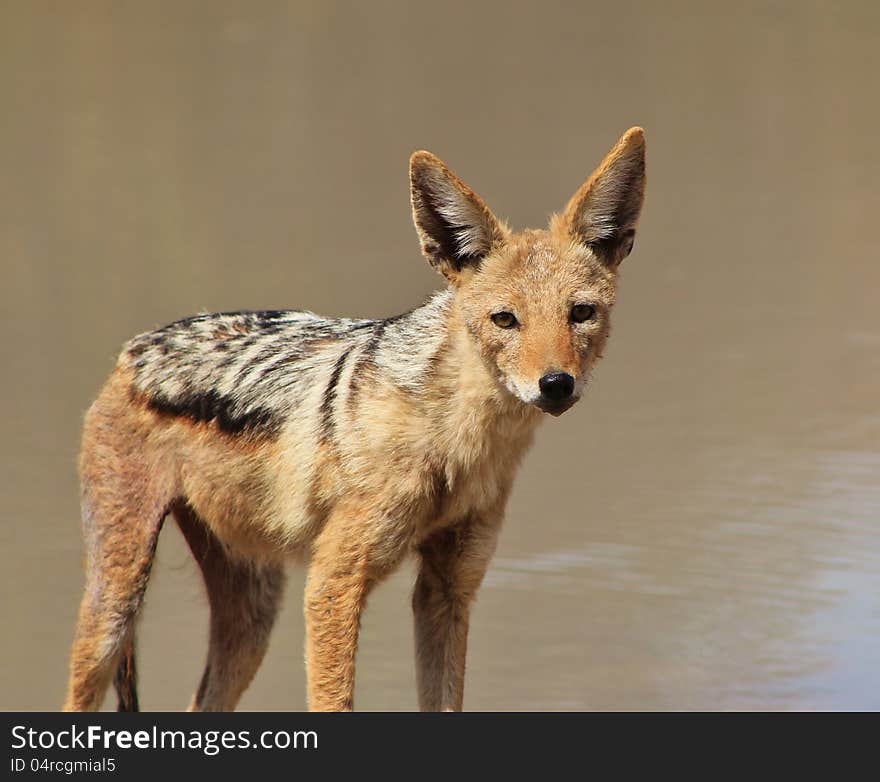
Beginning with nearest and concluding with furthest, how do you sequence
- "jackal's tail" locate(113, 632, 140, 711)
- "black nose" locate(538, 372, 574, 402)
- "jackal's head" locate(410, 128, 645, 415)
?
"black nose" locate(538, 372, 574, 402) < "jackal's head" locate(410, 128, 645, 415) < "jackal's tail" locate(113, 632, 140, 711)

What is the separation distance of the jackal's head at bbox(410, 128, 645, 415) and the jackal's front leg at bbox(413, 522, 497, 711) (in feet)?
2.66

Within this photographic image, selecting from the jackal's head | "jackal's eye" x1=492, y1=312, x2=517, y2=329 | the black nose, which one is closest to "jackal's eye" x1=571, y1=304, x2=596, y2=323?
the jackal's head

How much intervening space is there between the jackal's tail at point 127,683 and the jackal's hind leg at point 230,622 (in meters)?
0.24

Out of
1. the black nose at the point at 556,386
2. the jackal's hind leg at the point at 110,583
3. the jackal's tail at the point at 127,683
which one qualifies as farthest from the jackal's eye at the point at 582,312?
the jackal's tail at the point at 127,683

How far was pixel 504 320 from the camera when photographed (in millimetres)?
5922

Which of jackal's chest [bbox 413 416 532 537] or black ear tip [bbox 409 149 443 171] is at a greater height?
black ear tip [bbox 409 149 443 171]

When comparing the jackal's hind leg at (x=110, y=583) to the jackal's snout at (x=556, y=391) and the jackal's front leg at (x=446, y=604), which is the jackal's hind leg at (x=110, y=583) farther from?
the jackal's snout at (x=556, y=391)

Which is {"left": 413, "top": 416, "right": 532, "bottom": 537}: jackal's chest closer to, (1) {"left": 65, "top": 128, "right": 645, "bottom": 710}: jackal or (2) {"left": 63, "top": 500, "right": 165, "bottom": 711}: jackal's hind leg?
(1) {"left": 65, "top": 128, "right": 645, "bottom": 710}: jackal

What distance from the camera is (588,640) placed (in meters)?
8.70

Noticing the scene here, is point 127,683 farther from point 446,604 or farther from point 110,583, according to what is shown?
point 446,604

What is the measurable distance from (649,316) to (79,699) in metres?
7.27

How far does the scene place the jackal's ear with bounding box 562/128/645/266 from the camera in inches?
243

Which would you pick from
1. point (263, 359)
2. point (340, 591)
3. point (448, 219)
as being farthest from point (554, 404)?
point (263, 359)

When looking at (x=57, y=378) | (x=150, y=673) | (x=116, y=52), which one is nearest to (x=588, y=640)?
(x=150, y=673)
